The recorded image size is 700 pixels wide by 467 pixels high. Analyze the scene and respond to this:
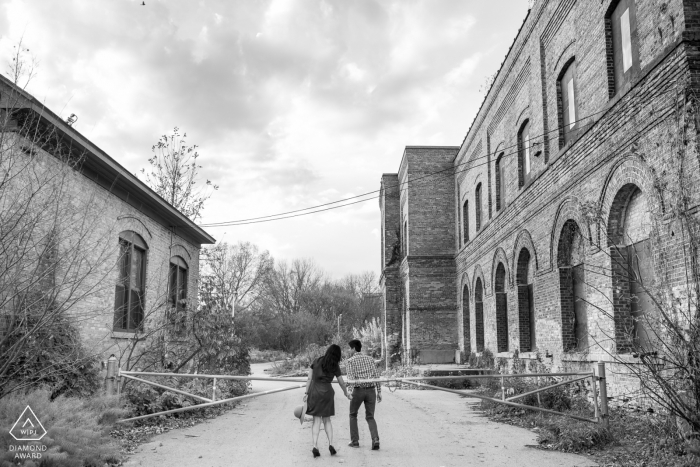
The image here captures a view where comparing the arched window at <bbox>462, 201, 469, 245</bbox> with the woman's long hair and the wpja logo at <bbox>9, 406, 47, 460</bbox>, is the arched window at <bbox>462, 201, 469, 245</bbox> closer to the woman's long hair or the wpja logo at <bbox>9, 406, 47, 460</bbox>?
the woman's long hair

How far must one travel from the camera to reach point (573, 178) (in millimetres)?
12570

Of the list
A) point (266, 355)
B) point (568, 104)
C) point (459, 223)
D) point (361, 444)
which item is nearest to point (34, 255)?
point (361, 444)

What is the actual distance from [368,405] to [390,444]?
0.80 m

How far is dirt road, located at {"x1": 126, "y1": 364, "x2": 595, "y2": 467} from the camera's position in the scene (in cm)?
746

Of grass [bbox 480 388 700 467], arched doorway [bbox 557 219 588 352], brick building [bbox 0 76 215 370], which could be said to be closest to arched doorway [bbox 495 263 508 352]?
arched doorway [bbox 557 219 588 352]

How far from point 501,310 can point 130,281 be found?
1159cm

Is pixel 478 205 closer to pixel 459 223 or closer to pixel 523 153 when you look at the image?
pixel 459 223

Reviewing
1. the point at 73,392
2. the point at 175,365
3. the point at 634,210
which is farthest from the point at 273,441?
the point at 634,210

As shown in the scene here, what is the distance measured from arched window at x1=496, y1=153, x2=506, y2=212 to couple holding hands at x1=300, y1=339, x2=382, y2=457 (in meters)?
12.3

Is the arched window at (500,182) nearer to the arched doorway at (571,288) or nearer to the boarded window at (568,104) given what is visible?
the boarded window at (568,104)

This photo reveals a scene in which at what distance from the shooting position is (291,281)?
220ft

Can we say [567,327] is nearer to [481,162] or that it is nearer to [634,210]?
[634,210]

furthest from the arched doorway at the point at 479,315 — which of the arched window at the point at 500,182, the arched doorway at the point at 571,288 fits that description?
the arched doorway at the point at 571,288

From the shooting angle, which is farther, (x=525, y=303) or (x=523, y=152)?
(x=523, y=152)
